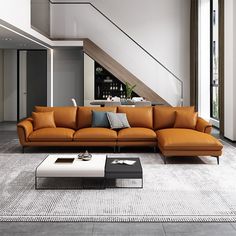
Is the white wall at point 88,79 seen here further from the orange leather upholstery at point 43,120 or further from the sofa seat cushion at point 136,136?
the sofa seat cushion at point 136,136

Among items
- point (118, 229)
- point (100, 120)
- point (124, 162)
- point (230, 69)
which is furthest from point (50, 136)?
point (230, 69)

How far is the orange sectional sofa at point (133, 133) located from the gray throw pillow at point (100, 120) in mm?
146

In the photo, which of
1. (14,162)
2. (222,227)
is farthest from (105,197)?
(14,162)

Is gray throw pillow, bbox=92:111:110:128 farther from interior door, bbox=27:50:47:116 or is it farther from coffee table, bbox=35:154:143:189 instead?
interior door, bbox=27:50:47:116

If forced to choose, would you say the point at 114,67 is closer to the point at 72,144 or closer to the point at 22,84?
the point at 22,84

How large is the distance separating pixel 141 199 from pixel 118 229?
942 mm

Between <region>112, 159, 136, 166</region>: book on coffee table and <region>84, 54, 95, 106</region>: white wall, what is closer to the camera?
<region>112, 159, 136, 166</region>: book on coffee table

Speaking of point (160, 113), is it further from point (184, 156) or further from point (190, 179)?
point (190, 179)

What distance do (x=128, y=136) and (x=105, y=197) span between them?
277 cm

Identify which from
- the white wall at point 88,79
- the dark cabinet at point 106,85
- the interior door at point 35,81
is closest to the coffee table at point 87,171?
the white wall at point 88,79

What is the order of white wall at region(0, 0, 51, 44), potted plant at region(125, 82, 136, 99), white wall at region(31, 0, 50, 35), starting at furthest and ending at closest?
potted plant at region(125, 82, 136, 99), white wall at region(31, 0, 50, 35), white wall at region(0, 0, 51, 44)

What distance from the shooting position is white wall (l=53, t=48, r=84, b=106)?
13742 millimetres

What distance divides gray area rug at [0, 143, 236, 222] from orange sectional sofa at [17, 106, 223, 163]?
40 centimetres

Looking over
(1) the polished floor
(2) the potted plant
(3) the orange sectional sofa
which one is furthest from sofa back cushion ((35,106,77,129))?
(1) the polished floor
